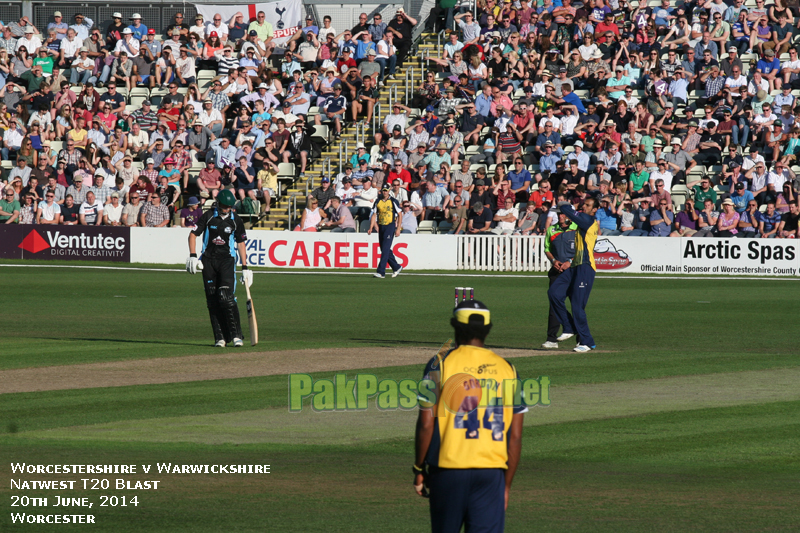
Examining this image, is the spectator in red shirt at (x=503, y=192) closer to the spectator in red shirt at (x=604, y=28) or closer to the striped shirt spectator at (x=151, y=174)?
the spectator in red shirt at (x=604, y=28)

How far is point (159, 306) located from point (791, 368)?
12144mm

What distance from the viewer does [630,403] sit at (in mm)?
11484

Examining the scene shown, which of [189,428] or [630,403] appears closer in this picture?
[189,428]

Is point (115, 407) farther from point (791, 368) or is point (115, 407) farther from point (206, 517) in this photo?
point (791, 368)

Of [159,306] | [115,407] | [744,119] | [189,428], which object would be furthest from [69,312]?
[744,119]

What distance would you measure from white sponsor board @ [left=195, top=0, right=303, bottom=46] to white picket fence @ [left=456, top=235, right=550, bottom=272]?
15.0 m

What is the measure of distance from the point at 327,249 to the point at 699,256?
10.5 metres

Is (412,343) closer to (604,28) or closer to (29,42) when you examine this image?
(604,28)

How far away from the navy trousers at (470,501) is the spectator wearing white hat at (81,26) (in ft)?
129

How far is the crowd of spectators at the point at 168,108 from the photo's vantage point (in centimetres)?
3453

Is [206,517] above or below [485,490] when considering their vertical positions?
below

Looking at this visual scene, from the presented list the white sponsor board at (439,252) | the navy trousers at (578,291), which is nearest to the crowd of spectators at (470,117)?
the white sponsor board at (439,252)

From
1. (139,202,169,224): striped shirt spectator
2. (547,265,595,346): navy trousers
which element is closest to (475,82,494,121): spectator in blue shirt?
(139,202,169,224): striped shirt spectator

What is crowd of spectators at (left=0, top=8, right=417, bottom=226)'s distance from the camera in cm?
3453
